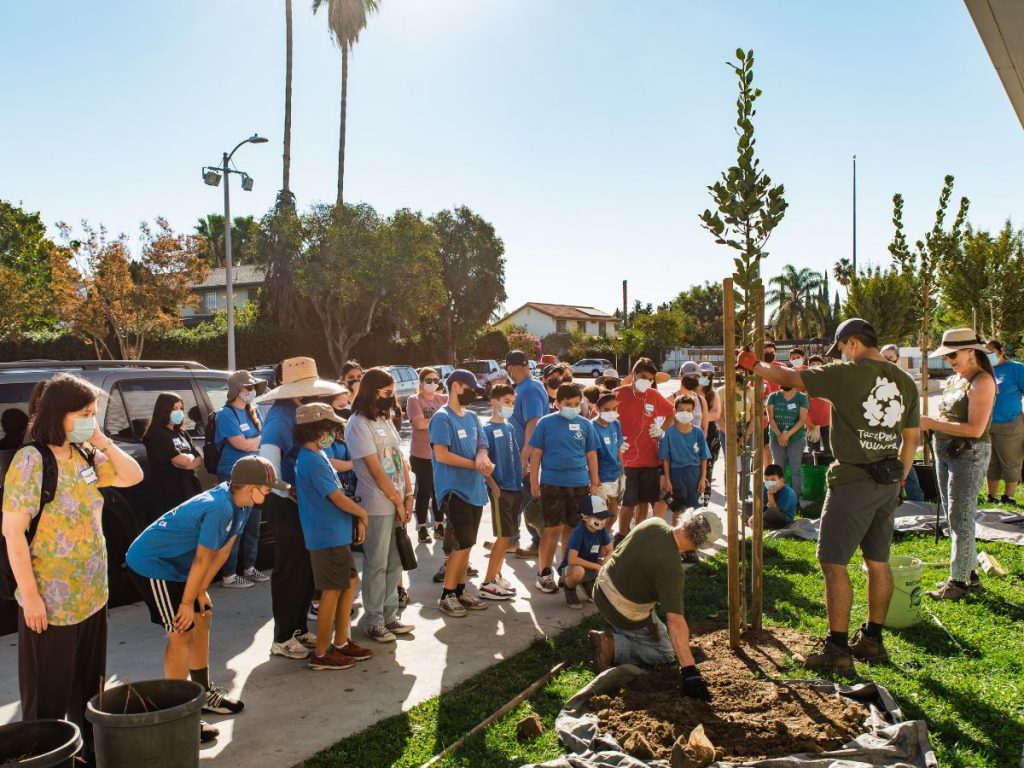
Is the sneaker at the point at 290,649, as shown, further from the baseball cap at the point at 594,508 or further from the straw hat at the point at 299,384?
the baseball cap at the point at 594,508

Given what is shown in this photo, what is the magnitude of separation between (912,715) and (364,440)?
12.4 feet

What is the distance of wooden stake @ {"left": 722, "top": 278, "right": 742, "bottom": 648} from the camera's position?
511 cm

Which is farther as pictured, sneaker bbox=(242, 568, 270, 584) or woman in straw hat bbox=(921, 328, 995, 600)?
sneaker bbox=(242, 568, 270, 584)

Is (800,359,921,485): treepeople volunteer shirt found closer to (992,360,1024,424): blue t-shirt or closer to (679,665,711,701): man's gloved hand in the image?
(679,665,711,701): man's gloved hand

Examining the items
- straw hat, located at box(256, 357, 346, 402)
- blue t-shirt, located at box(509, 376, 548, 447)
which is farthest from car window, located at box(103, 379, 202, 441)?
blue t-shirt, located at box(509, 376, 548, 447)

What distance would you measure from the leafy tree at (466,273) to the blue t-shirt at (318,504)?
127ft

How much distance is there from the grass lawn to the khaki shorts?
9.56 feet

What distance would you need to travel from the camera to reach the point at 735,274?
5.36m

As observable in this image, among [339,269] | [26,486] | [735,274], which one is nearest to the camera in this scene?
[26,486]

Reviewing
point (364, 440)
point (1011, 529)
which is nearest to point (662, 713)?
point (364, 440)

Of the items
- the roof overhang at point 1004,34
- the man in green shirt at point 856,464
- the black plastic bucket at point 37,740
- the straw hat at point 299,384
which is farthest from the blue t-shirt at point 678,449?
→ the black plastic bucket at point 37,740

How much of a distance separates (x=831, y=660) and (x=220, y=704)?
3.69 metres

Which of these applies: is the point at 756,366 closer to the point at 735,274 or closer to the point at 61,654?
the point at 735,274

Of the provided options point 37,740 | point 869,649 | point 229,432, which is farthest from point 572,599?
point 37,740
